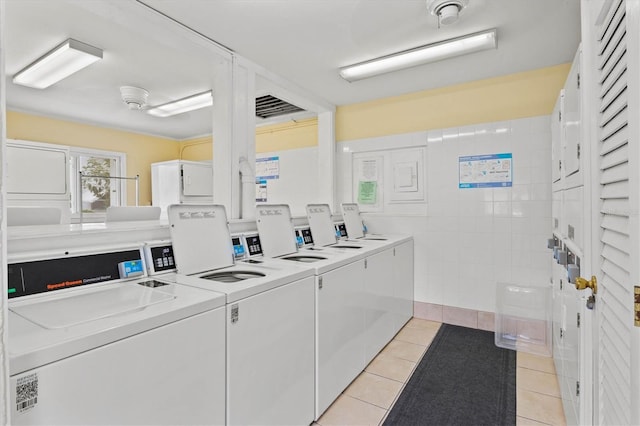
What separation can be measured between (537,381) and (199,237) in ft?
8.06

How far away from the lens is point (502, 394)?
7.01 ft

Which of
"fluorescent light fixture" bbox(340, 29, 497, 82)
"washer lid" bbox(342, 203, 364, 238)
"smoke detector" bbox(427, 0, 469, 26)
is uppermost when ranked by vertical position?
"fluorescent light fixture" bbox(340, 29, 497, 82)

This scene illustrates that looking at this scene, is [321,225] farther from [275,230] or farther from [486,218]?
[486,218]

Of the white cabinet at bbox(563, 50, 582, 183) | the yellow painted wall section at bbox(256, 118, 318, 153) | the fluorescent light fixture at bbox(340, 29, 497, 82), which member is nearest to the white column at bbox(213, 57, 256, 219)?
the fluorescent light fixture at bbox(340, 29, 497, 82)

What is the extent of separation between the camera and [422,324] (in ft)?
11.0

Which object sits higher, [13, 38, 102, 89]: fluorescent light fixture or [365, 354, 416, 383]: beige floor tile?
[13, 38, 102, 89]: fluorescent light fixture

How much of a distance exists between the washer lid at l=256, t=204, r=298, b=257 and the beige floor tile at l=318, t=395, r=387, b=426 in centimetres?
105

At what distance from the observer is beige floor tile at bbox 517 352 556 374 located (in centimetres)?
246

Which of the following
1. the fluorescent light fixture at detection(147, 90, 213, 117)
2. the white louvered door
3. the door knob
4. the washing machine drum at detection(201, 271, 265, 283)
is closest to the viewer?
the white louvered door

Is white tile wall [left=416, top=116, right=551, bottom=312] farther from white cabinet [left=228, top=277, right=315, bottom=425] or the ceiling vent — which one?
white cabinet [left=228, top=277, right=315, bottom=425]

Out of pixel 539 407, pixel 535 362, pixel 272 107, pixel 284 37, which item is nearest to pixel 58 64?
pixel 284 37

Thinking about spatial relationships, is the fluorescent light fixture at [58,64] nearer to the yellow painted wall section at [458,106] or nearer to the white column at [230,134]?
the white column at [230,134]

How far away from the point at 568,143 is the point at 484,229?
1.63m

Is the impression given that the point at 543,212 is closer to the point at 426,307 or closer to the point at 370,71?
the point at 426,307
